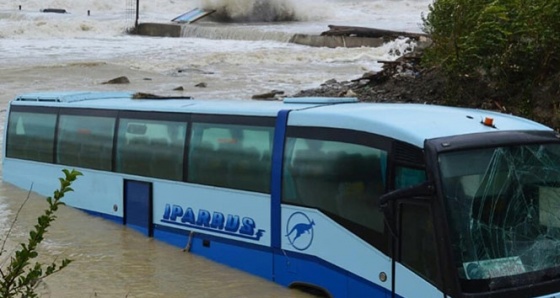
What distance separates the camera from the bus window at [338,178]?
675 cm

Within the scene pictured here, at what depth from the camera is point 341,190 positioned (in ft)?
23.3

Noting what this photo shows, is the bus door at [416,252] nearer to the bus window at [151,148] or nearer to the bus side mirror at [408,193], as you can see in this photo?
the bus side mirror at [408,193]

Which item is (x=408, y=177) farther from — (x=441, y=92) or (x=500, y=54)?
(x=441, y=92)

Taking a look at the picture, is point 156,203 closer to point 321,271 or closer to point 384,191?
point 321,271

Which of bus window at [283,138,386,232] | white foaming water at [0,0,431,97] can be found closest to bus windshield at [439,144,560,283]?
bus window at [283,138,386,232]

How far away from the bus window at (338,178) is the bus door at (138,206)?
2.36 m

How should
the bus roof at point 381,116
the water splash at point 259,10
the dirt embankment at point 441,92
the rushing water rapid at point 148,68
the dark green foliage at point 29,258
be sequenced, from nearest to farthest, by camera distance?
1. the dark green foliage at point 29,258
2. the bus roof at point 381,116
3. the rushing water rapid at point 148,68
4. the dirt embankment at point 441,92
5. the water splash at point 259,10

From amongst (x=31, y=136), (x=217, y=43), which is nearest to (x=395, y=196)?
(x=31, y=136)

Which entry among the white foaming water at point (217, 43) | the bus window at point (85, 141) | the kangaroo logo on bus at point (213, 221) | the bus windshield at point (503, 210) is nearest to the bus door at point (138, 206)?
the kangaroo logo on bus at point (213, 221)

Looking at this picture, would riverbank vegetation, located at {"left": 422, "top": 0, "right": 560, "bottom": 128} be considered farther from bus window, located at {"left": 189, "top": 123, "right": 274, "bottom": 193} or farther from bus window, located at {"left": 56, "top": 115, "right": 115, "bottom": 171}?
bus window, located at {"left": 56, "top": 115, "right": 115, "bottom": 171}

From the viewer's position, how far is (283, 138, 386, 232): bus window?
22.1 feet

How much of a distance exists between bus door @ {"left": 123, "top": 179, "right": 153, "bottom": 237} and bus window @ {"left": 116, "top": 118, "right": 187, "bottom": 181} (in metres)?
0.15

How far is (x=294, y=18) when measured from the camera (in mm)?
57844

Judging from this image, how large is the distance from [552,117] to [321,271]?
679cm
